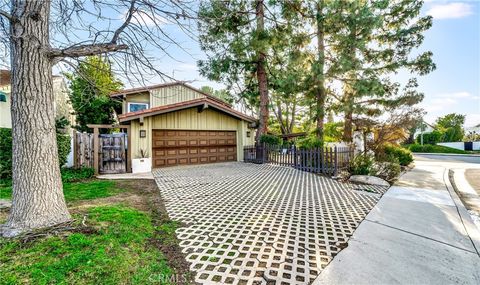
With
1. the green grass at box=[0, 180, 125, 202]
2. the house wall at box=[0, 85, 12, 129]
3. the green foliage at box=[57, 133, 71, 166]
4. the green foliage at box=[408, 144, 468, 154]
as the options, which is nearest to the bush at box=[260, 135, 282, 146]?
the green grass at box=[0, 180, 125, 202]

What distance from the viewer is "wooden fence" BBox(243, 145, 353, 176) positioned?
28.8 ft

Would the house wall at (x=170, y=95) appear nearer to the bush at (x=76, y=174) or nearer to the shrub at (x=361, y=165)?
the bush at (x=76, y=174)

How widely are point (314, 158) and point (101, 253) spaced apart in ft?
27.0

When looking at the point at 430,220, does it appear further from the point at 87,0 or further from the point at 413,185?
the point at 87,0

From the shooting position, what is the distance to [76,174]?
8.11 metres

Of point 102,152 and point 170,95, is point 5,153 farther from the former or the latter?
point 170,95

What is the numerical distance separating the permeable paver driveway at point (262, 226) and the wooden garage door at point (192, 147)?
4.37 m

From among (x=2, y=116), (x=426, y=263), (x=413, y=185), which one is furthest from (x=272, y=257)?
(x=2, y=116)

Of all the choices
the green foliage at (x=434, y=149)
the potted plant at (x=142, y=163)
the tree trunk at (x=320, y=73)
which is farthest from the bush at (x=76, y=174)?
the green foliage at (x=434, y=149)

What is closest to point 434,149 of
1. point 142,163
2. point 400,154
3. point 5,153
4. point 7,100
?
point 400,154

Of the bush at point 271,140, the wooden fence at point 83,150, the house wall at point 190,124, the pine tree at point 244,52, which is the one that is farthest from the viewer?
the bush at point 271,140

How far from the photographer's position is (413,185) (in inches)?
283

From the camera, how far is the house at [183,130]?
10305mm

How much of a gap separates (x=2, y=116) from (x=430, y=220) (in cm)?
1478
